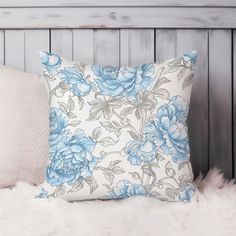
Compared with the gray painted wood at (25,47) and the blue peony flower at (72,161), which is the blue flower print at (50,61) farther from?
the gray painted wood at (25,47)

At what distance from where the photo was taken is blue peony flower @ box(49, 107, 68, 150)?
114 centimetres

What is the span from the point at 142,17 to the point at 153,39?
8 cm

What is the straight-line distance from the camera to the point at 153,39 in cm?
150

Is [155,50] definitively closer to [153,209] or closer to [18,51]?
[18,51]

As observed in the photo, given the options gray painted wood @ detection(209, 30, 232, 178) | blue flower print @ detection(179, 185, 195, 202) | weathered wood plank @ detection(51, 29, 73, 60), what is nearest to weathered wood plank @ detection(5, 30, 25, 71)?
weathered wood plank @ detection(51, 29, 73, 60)

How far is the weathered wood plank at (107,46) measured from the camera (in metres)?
1.50

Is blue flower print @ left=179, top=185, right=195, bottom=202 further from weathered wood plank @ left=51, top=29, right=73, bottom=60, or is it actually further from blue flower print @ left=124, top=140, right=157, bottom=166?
weathered wood plank @ left=51, top=29, right=73, bottom=60

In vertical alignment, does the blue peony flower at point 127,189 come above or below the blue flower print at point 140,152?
below

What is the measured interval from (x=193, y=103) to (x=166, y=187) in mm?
491

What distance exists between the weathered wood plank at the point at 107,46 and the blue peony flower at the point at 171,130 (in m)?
0.42

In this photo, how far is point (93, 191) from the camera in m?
1.09

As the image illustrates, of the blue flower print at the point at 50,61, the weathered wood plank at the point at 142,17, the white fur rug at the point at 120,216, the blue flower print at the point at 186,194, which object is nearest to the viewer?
the white fur rug at the point at 120,216

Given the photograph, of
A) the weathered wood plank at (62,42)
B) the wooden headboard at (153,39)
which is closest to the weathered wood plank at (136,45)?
the wooden headboard at (153,39)

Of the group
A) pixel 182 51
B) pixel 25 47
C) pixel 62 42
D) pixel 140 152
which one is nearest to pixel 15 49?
pixel 25 47
